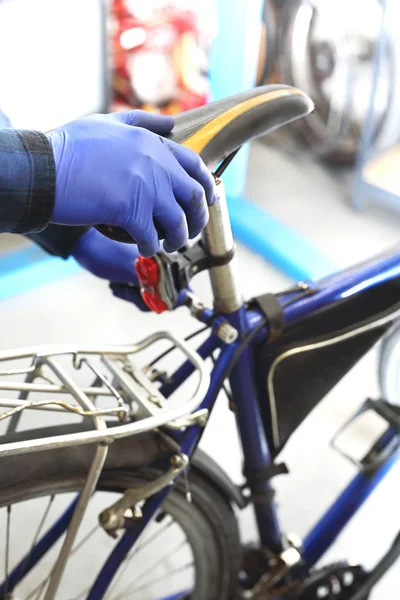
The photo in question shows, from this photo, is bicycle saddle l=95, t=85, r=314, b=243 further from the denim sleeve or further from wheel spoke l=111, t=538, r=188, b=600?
wheel spoke l=111, t=538, r=188, b=600

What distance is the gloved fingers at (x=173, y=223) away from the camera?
61 cm

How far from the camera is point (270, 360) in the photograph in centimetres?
85

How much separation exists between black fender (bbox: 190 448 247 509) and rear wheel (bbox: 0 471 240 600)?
0.03 ft

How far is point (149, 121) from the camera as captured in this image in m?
0.67

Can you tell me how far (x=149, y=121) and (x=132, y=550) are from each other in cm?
61

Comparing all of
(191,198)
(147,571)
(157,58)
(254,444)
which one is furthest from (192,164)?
(157,58)

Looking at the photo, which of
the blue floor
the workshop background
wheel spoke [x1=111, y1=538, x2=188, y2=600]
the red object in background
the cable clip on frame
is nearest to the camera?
the cable clip on frame

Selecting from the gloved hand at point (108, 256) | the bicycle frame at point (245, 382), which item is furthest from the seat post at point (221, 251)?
the gloved hand at point (108, 256)

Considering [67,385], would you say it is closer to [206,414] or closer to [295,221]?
[206,414]

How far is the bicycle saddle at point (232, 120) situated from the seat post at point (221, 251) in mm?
44

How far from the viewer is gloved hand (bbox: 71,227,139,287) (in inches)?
35.4

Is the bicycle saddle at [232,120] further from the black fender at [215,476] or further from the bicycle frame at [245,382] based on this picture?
the black fender at [215,476]

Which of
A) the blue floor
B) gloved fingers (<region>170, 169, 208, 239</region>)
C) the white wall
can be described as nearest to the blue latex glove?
gloved fingers (<region>170, 169, 208, 239</region>)

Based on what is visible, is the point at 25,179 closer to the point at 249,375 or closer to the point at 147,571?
the point at 249,375
